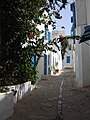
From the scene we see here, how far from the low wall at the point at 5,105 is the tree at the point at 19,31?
2851mm

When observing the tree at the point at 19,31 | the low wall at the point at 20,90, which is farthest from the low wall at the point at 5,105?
the tree at the point at 19,31

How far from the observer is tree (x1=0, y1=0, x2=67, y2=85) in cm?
976

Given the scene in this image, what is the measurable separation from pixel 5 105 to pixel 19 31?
13.5ft

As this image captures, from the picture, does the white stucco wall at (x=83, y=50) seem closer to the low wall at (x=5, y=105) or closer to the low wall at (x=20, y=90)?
the low wall at (x=20, y=90)

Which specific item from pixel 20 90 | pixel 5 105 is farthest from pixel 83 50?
pixel 5 105

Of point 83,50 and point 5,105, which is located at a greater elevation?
point 83,50

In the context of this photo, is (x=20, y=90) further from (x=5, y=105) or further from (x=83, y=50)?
(x=83, y=50)

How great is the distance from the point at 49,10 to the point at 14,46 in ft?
7.36

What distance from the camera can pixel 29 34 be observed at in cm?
1100

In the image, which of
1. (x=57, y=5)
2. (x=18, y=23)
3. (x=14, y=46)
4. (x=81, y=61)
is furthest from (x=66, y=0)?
(x=81, y=61)

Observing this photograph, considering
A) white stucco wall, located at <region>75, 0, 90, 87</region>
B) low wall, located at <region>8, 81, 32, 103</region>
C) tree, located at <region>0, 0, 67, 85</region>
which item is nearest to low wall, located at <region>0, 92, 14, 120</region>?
low wall, located at <region>8, 81, 32, 103</region>

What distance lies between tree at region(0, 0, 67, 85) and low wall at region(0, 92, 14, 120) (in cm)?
285

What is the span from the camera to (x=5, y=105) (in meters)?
7.13

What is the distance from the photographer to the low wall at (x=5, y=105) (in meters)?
6.86
